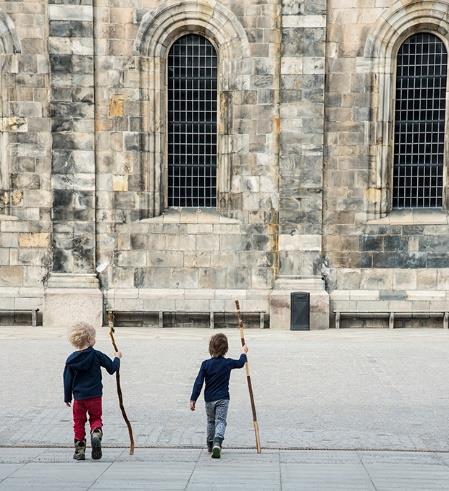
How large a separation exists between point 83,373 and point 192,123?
12.3 meters

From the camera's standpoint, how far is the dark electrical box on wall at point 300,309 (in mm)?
18875

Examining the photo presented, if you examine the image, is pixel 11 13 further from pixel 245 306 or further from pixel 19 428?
pixel 19 428

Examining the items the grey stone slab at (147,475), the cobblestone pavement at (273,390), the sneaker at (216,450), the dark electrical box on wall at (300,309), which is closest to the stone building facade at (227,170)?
the dark electrical box on wall at (300,309)

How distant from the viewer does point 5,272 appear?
19625 mm

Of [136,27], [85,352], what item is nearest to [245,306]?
[136,27]

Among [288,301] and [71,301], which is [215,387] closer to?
[288,301]

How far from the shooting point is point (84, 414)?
8492mm

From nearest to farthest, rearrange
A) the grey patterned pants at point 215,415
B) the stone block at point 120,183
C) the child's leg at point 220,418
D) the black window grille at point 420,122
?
the child's leg at point 220,418 < the grey patterned pants at point 215,415 < the stone block at point 120,183 < the black window grille at point 420,122

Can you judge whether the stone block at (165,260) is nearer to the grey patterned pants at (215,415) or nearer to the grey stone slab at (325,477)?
the grey patterned pants at (215,415)

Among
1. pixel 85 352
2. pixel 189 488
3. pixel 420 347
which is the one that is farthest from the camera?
pixel 420 347

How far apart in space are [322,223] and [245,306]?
8.93 feet

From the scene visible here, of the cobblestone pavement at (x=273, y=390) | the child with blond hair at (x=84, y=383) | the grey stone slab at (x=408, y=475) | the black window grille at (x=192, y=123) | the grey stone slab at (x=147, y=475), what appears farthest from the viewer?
the black window grille at (x=192, y=123)

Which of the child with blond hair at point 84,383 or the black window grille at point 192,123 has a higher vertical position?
the black window grille at point 192,123

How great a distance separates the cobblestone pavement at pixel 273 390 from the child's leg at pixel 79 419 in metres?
0.81
